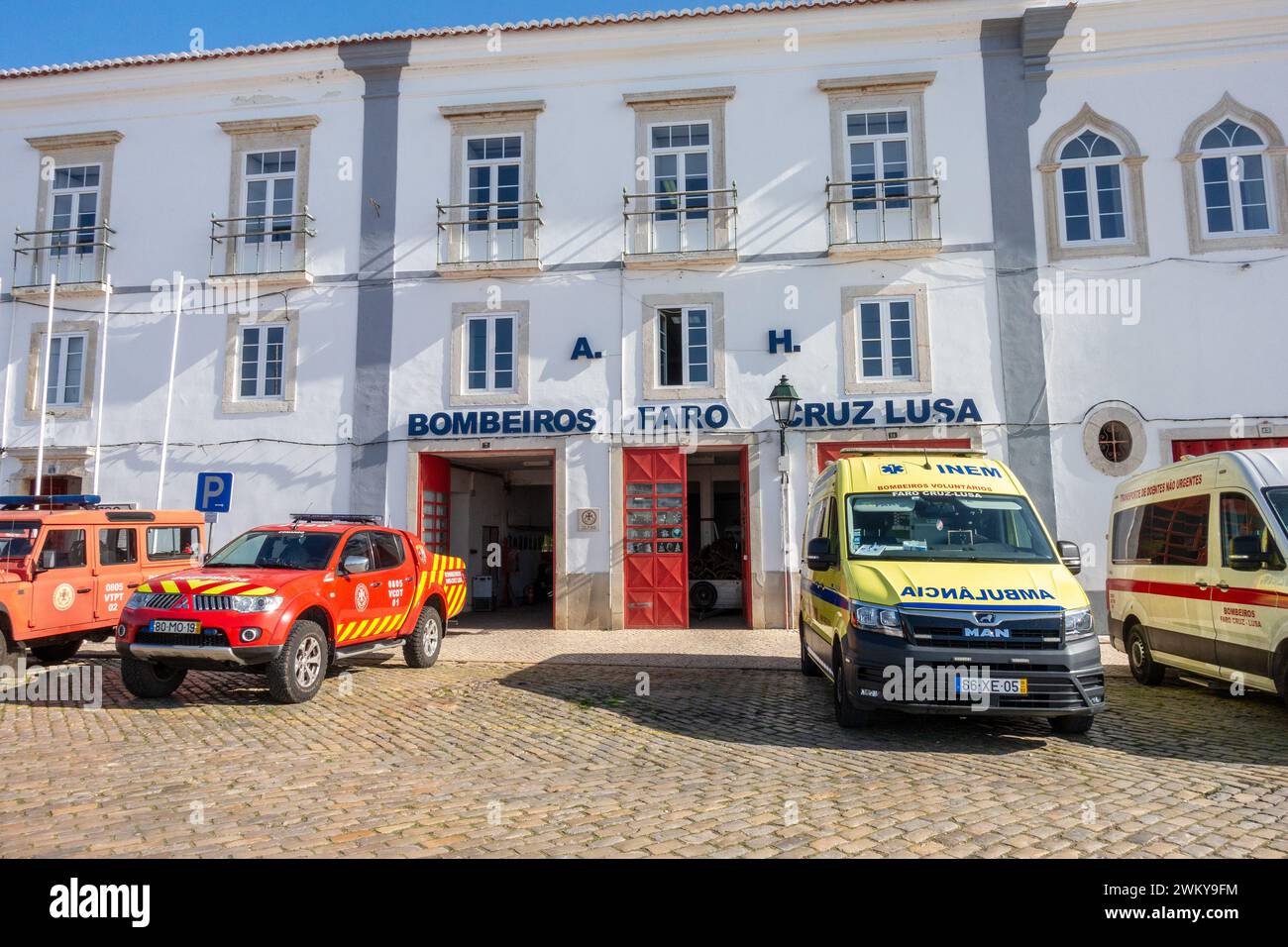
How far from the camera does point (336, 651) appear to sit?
363 inches

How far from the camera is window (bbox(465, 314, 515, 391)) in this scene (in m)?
16.2

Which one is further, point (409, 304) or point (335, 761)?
point (409, 304)

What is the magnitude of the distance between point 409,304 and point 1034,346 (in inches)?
464

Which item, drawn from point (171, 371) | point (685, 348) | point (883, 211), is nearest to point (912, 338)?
point (883, 211)

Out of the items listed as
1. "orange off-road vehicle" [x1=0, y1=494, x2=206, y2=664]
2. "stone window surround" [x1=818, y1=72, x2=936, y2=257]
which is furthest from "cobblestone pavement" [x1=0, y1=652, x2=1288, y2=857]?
"stone window surround" [x1=818, y1=72, x2=936, y2=257]

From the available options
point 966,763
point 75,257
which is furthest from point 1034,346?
point 75,257

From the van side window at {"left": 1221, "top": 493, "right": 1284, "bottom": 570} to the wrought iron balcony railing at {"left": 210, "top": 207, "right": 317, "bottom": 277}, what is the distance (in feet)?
51.6

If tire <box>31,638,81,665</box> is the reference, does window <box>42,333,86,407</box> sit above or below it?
above

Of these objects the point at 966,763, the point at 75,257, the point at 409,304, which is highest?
the point at 75,257

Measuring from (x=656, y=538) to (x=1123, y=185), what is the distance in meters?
10.8

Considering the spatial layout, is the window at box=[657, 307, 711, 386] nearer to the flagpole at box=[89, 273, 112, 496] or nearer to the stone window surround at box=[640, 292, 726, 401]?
the stone window surround at box=[640, 292, 726, 401]

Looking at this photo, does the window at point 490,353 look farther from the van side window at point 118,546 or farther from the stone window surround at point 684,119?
the van side window at point 118,546
